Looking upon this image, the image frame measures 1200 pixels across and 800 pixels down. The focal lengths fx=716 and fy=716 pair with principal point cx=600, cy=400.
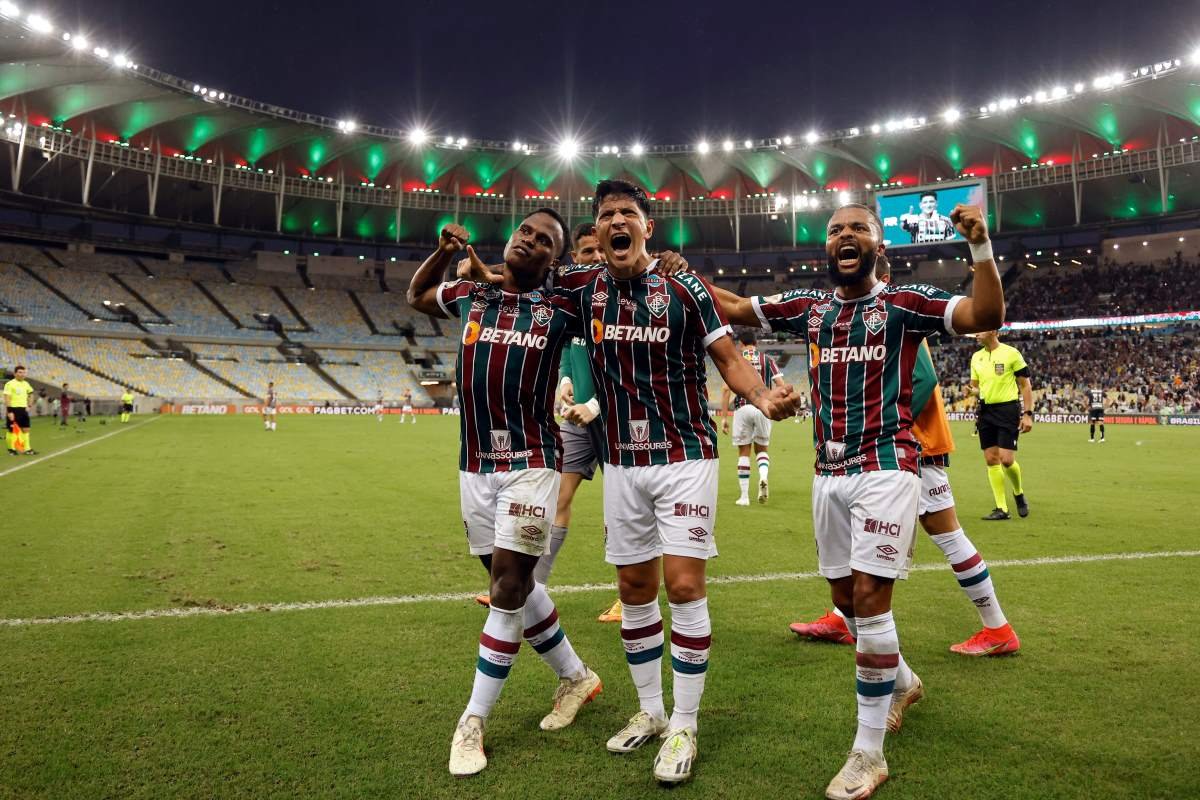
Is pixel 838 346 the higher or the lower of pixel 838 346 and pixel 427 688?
the higher

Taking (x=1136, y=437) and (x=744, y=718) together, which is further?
(x=1136, y=437)

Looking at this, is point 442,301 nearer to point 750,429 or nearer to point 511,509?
point 511,509

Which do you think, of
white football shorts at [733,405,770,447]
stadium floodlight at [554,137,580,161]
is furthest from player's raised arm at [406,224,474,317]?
stadium floodlight at [554,137,580,161]

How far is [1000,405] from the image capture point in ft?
28.6

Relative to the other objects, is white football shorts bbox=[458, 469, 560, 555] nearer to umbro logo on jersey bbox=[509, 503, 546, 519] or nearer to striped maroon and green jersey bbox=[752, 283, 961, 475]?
umbro logo on jersey bbox=[509, 503, 546, 519]

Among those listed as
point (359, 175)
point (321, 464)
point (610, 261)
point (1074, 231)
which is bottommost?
point (321, 464)

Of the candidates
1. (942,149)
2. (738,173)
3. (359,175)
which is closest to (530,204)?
(359,175)

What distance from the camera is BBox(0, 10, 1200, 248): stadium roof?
4075cm

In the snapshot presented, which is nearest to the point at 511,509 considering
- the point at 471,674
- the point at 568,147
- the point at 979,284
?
the point at 471,674

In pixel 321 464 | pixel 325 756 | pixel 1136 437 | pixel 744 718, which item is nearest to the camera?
pixel 325 756

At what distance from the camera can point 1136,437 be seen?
81.3 feet

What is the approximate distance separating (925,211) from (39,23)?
45.8m

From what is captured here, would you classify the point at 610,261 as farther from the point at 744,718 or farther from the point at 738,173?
the point at 738,173

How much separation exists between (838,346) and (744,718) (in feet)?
6.06
